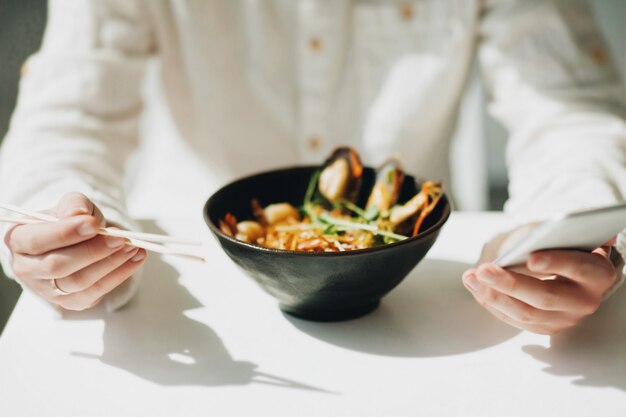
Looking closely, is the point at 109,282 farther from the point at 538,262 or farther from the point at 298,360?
the point at 538,262

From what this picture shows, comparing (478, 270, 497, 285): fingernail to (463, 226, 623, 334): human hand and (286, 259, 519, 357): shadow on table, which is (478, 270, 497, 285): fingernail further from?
(286, 259, 519, 357): shadow on table

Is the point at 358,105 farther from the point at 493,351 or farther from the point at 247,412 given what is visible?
the point at 247,412

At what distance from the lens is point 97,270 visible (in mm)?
624

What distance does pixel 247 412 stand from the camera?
1.87 feet

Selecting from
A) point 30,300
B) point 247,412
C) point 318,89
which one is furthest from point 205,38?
point 247,412

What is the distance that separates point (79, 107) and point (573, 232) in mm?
908

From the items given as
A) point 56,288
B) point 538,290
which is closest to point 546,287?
point 538,290

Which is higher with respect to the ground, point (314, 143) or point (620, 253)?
point (620, 253)

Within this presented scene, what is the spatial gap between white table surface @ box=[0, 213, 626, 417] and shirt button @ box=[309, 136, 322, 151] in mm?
615

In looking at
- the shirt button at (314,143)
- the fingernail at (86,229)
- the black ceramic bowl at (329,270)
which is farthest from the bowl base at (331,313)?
the shirt button at (314,143)

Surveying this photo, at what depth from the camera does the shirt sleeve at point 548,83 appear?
1.03m

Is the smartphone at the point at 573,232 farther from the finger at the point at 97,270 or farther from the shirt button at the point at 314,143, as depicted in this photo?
the shirt button at the point at 314,143

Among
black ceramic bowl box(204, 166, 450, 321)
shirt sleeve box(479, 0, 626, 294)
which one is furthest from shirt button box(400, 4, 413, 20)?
black ceramic bowl box(204, 166, 450, 321)

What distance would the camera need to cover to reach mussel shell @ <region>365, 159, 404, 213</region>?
2.49ft
